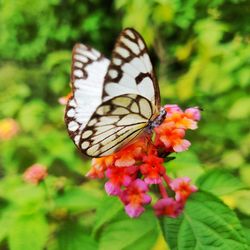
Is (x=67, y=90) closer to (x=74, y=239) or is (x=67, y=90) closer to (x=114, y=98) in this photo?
(x=74, y=239)

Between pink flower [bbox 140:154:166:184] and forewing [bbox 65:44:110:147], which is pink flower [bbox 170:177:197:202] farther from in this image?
forewing [bbox 65:44:110:147]

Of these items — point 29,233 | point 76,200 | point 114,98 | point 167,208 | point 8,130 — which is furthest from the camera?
point 8,130

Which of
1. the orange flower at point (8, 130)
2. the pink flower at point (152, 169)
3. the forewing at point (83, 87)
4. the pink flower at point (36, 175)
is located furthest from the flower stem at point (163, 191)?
the orange flower at point (8, 130)

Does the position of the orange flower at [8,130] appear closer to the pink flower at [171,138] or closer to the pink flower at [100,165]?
the pink flower at [100,165]

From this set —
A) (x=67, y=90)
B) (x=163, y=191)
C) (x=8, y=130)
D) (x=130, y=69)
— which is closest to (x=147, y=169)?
(x=163, y=191)

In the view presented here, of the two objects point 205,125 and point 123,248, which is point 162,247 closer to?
point 123,248

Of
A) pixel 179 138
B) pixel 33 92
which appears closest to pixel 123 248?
pixel 179 138

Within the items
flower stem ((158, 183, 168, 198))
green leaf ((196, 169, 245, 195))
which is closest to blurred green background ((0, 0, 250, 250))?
green leaf ((196, 169, 245, 195))
